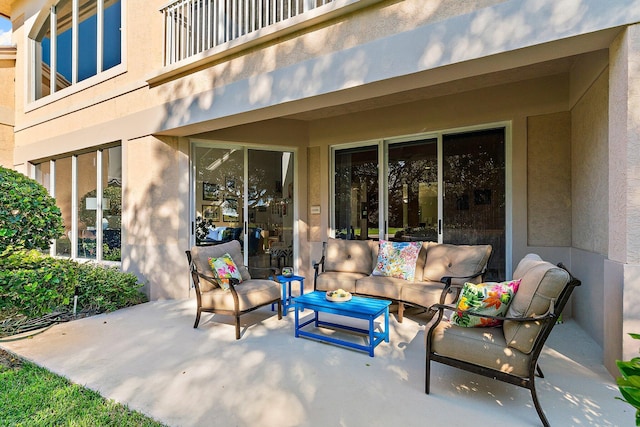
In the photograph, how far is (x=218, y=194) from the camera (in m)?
6.25

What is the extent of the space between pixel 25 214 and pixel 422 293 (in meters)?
4.86

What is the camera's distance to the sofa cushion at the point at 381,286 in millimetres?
4465

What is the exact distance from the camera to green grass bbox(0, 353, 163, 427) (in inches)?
90.4

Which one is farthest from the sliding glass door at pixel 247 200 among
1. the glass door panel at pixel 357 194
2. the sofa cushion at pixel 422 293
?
the sofa cushion at pixel 422 293

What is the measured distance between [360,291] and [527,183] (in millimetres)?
2838

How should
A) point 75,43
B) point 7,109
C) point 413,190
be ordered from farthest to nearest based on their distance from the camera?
1. point 7,109
2. point 75,43
3. point 413,190

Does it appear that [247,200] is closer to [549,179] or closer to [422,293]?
[422,293]

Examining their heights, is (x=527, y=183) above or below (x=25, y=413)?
above

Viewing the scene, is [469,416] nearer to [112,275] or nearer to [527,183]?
[527,183]

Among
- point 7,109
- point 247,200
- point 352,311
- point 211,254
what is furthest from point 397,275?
point 7,109

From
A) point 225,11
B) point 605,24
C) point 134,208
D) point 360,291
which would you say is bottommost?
point 360,291

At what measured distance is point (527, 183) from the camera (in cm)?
484

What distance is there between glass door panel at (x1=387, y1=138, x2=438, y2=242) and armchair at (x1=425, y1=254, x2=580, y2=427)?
2.96 metres

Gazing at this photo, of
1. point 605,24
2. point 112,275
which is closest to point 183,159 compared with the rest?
point 112,275
